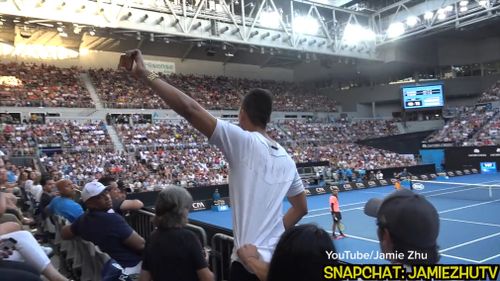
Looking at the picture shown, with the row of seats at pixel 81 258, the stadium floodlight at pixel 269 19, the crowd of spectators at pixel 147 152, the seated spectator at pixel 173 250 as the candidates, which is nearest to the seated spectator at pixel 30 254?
the seated spectator at pixel 173 250

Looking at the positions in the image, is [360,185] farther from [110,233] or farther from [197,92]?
[110,233]

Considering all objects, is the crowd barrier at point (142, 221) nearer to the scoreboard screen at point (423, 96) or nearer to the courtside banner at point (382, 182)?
the courtside banner at point (382, 182)

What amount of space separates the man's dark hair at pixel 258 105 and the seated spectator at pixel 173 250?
106 cm

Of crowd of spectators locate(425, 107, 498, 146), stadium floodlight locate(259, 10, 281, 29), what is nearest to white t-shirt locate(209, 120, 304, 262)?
stadium floodlight locate(259, 10, 281, 29)

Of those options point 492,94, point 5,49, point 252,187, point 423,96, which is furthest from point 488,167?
point 5,49

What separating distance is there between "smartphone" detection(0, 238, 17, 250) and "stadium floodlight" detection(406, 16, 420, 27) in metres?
39.8

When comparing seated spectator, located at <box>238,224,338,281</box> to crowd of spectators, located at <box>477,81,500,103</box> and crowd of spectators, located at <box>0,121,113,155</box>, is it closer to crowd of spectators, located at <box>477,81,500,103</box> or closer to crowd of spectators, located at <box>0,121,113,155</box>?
crowd of spectators, located at <box>0,121,113,155</box>

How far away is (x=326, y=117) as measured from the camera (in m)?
48.1

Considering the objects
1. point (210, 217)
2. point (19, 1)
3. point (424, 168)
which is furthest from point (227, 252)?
point (424, 168)

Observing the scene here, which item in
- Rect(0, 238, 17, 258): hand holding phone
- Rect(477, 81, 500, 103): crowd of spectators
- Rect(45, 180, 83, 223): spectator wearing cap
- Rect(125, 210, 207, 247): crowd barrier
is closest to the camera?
Rect(0, 238, 17, 258): hand holding phone

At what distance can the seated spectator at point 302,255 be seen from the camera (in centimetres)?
166

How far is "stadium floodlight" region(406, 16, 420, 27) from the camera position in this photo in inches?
1459

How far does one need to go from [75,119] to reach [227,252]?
94.4ft

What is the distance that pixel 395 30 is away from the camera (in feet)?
127
